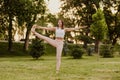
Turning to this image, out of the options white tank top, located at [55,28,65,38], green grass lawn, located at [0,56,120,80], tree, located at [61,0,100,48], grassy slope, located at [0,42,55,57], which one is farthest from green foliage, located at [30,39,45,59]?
tree, located at [61,0,100,48]

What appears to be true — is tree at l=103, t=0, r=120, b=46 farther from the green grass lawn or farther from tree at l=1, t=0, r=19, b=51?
the green grass lawn

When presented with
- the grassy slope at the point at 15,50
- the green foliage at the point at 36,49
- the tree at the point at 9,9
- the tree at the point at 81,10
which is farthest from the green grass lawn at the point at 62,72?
the tree at the point at 81,10

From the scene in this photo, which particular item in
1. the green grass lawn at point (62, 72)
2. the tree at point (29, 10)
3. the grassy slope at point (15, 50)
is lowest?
the grassy slope at point (15, 50)

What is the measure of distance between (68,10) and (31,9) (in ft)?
52.8

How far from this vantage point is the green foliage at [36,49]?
125 feet

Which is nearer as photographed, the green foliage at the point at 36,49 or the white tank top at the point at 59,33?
the white tank top at the point at 59,33

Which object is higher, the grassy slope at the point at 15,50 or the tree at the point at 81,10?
the tree at the point at 81,10

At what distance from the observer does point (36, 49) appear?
125 feet

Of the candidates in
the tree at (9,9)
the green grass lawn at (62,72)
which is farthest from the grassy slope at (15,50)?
the green grass lawn at (62,72)

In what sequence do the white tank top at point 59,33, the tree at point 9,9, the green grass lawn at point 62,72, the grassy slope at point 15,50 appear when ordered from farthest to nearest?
the grassy slope at point 15,50 → the tree at point 9,9 → the white tank top at point 59,33 → the green grass lawn at point 62,72

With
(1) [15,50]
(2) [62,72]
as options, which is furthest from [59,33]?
(1) [15,50]

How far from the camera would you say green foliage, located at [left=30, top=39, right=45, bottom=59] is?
38.0 metres

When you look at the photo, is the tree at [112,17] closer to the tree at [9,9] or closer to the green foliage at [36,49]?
the tree at [9,9]

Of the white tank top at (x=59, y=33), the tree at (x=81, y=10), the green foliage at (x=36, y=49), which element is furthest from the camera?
the tree at (x=81, y=10)
